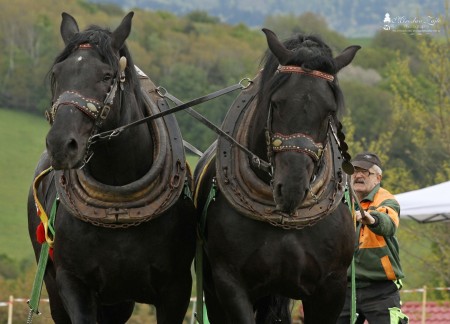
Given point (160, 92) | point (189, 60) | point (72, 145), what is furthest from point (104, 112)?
→ point (189, 60)

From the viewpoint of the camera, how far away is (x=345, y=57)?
6316 millimetres

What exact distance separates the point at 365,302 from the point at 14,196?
5051 cm

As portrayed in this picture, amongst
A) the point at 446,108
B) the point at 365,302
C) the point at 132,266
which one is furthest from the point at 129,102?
the point at 446,108

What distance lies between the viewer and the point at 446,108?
2431cm

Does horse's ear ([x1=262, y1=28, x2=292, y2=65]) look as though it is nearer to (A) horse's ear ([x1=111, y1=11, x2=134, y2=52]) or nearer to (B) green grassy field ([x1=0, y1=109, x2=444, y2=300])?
(A) horse's ear ([x1=111, y1=11, x2=134, y2=52])

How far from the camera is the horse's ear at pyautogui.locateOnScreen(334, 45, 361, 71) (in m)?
6.28

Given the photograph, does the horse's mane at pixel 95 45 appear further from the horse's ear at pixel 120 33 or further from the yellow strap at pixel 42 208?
the yellow strap at pixel 42 208

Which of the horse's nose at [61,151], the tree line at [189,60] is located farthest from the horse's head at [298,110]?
the tree line at [189,60]

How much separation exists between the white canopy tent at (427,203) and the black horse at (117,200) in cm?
757

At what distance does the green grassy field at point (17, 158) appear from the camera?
2189 inches

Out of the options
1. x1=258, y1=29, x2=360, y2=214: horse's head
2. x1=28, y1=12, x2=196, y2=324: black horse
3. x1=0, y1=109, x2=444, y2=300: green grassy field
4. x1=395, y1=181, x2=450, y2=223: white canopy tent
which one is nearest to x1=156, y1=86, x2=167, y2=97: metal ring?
x1=28, y1=12, x2=196, y2=324: black horse

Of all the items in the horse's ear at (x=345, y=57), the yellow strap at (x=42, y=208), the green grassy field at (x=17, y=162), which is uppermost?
the horse's ear at (x=345, y=57)

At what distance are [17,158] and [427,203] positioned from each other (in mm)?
47177

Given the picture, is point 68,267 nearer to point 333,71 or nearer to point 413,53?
point 333,71
